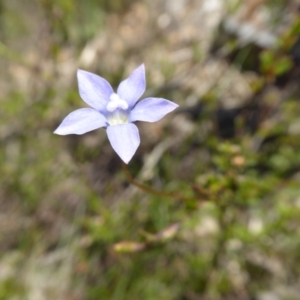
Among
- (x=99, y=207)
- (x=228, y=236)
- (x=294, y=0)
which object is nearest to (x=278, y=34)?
(x=294, y=0)

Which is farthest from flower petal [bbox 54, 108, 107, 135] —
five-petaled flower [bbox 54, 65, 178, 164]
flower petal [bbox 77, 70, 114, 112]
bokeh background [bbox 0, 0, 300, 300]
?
bokeh background [bbox 0, 0, 300, 300]

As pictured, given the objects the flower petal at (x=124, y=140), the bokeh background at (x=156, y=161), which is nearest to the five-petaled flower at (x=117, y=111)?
the flower petal at (x=124, y=140)

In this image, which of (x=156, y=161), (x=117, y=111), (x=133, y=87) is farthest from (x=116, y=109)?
(x=156, y=161)

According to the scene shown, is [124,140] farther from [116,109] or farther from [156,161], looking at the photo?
[156,161]

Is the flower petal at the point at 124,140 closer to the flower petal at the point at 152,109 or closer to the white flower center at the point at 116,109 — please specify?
the flower petal at the point at 152,109

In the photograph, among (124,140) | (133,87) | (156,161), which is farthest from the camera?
(156,161)

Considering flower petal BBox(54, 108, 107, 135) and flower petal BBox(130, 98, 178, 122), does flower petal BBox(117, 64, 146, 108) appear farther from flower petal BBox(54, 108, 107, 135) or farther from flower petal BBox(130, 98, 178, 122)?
flower petal BBox(54, 108, 107, 135)
